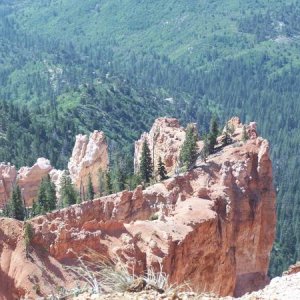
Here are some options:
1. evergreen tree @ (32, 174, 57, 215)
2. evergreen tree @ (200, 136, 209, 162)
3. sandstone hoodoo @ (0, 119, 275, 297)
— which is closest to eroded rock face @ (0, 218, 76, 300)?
sandstone hoodoo @ (0, 119, 275, 297)

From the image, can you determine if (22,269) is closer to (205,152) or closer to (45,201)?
(45,201)

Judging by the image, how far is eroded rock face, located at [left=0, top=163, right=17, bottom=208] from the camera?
3155 inches

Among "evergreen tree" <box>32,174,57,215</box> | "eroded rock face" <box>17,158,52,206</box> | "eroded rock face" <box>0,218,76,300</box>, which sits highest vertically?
"eroded rock face" <box>0,218,76,300</box>

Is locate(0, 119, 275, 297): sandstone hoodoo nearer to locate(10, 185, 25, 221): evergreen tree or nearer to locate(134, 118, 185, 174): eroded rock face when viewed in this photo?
locate(134, 118, 185, 174): eroded rock face

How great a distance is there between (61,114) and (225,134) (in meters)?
99.0

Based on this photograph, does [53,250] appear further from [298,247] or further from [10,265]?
[298,247]

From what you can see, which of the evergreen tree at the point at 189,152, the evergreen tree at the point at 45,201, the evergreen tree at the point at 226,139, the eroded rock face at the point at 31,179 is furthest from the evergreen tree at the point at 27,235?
the eroded rock face at the point at 31,179

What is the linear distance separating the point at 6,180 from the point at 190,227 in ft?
133

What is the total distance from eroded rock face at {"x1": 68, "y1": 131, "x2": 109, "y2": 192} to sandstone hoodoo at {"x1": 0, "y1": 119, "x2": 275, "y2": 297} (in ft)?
77.3

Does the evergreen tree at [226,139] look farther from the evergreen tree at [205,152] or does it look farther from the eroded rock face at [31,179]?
the eroded rock face at [31,179]

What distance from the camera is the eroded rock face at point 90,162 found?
8056 cm

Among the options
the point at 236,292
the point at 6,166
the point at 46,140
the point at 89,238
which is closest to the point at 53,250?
the point at 89,238

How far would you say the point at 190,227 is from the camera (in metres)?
46.2

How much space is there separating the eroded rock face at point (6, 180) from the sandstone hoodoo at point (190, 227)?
3113 centimetres
